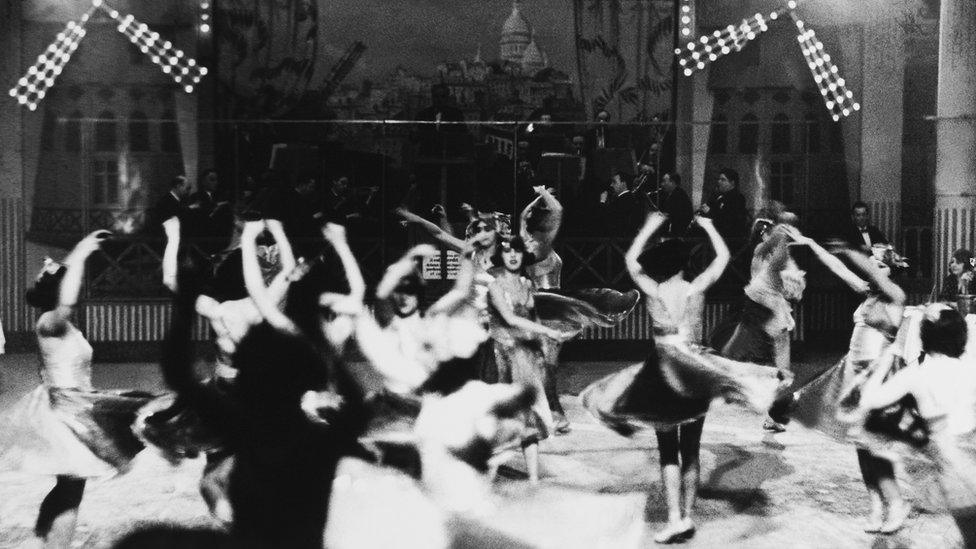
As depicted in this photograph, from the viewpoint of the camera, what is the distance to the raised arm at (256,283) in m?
7.11

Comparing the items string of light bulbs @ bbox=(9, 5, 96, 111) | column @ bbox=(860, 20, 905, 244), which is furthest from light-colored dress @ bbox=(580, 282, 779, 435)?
string of light bulbs @ bbox=(9, 5, 96, 111)

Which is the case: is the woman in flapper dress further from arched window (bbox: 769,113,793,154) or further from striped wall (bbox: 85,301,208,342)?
arched window (bbox: 769,113,793,154)

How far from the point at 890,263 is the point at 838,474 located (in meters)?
1.71

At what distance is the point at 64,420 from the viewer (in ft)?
23.1

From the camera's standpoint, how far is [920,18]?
59.2ft

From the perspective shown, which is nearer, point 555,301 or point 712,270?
point 712,270

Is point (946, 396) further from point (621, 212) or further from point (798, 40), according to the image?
point (798, 40)

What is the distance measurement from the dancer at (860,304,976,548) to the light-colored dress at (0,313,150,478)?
168 inches

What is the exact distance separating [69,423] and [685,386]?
372 centimetres

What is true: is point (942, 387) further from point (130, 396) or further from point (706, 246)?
Result: point (706, 246)

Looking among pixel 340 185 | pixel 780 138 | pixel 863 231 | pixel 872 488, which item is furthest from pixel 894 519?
pixel 780 138

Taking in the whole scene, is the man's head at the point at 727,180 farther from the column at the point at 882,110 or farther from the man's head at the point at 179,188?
the man's head at the point at 179,188

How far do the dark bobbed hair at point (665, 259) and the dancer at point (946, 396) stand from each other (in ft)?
5.82

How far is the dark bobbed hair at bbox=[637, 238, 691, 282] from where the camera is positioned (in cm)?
809
